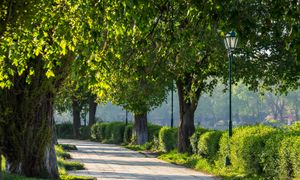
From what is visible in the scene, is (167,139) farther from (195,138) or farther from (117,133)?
(117,133)

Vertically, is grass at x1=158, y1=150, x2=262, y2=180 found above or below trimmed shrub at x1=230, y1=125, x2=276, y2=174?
below

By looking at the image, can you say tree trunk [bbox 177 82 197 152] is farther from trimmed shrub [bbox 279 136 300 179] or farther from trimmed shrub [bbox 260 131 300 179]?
trimmed shrub [bbox 279 136 300 179]

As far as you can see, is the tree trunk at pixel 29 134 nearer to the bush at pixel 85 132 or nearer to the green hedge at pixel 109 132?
the green hedge at pixel 109 132

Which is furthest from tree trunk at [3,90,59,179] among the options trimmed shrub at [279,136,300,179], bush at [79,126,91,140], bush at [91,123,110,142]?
bush at [79,126,91,140]

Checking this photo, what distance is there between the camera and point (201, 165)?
78.8 ft

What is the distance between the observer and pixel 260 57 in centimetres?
2477

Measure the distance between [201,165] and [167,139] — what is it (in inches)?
413

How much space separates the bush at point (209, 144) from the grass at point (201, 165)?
33 centimetres

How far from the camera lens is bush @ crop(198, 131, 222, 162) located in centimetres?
2424

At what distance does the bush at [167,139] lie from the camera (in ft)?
109

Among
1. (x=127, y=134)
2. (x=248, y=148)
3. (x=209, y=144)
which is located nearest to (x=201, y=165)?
(x=209, y=144)

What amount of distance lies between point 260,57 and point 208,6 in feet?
56.1

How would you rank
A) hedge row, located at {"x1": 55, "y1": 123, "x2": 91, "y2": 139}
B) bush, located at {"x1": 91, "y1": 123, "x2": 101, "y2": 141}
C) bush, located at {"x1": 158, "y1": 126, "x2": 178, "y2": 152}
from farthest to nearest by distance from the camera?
hedge row, located at {"x1": 55, "y1": 123, "x2": 91, "y2": 139} < bush, located at {"x1": 91, "y1": 123, "x2": 101, "y2": 141} < bush, located at {"x1": 158, "y1": 126, "x2": 178, "y2": 152}

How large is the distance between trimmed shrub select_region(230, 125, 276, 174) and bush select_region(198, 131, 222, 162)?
2.72 m
